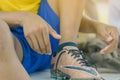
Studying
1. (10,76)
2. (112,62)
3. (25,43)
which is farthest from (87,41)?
(10,76)

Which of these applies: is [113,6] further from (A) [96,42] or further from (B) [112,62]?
(B) [112,62]

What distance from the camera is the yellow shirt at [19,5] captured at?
125cm

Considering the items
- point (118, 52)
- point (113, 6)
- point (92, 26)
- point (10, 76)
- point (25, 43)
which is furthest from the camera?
point (113, 6)

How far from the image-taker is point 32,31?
35.1 inches

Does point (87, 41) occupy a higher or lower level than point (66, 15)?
lower

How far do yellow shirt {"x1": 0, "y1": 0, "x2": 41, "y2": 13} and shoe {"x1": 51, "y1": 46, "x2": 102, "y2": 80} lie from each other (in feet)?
0.69

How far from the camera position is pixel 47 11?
1.31 metres

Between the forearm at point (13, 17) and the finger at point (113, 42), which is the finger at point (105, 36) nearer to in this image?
the finger at point (113, 42)

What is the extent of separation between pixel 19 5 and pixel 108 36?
355 millimetres

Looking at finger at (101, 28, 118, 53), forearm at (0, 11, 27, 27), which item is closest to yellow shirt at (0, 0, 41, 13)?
forearm at (0, 11, 27, 27)

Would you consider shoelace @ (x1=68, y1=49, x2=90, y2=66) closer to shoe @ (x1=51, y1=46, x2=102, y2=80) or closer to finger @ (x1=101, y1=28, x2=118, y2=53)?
shoe @ (x1=51, y1=46, x2=102, y2=80)

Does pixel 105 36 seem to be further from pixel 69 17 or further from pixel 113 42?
pixel 69 17

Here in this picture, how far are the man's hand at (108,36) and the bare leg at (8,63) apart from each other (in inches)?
19.0

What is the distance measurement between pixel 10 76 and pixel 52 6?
56cm
